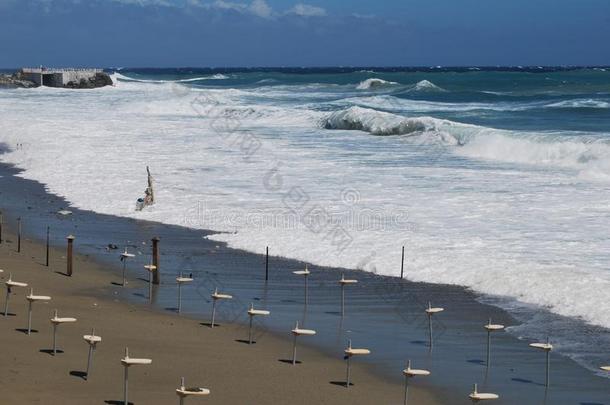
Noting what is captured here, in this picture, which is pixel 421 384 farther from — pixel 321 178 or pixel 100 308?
pixel 321 178

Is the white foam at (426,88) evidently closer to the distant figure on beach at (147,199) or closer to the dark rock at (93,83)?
the dark rock at (93,83)

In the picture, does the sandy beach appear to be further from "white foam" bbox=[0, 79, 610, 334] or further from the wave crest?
the wave crest

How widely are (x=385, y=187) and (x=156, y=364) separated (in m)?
16.2

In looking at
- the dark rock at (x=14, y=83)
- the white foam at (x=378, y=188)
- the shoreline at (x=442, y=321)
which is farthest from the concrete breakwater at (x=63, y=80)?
the shoreline at (x=442, y=321)

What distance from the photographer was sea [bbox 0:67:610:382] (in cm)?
1694

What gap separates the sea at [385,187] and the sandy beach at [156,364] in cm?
313

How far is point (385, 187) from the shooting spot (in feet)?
89.7

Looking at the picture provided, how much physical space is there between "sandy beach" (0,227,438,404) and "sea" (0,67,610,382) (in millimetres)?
3126

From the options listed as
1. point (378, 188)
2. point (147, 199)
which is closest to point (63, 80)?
point (378, 188)

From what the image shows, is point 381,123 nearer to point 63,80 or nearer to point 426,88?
point 426,88

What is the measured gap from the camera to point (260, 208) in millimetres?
24000

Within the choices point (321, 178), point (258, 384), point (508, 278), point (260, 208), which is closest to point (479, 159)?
point (321, 178)

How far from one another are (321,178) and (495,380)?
18080 millimetres

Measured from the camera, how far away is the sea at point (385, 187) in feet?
55.6
